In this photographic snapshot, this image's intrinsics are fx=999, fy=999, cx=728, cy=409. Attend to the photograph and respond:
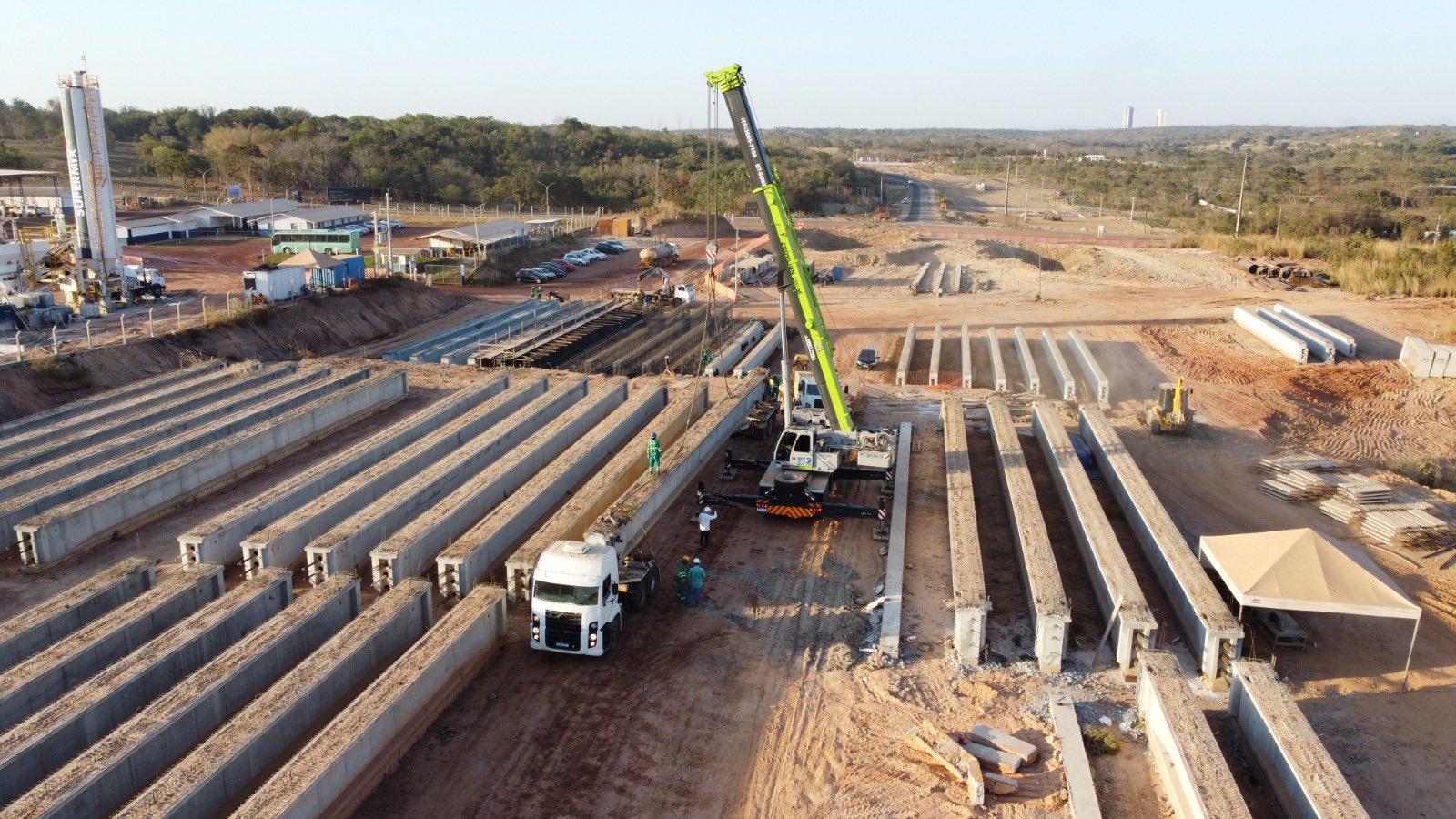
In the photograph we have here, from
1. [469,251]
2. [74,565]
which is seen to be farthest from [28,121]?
[74,565]

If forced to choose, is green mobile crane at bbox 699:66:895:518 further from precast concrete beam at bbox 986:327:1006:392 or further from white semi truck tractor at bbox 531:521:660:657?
precast concrete beam at bbox 986:327:1006:392

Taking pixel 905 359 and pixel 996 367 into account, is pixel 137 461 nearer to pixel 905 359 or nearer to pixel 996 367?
pixel 905 359

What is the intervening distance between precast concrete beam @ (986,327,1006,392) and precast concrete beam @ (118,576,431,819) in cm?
2210

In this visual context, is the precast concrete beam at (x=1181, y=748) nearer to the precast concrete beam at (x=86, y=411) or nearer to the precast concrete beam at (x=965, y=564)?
the precast concrete beam at (x=965, y=564)

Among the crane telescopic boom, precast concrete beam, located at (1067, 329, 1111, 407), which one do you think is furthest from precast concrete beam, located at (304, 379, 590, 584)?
precast concrete beam, located at (1067, 329, 1111, 407)

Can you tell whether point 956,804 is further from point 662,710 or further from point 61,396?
point 61,396

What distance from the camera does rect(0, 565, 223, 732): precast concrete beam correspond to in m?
11.8

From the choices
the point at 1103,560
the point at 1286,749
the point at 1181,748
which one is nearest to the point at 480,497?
the point at 1103,560

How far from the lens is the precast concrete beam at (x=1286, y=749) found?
1052 centimetres

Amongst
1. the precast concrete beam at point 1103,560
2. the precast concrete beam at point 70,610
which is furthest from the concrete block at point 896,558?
the precast concrete beam at point 70,610

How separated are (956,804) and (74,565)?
50.9ft

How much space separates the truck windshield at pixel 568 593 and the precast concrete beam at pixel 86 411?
1444cm

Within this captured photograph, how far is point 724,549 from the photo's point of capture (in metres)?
18.9

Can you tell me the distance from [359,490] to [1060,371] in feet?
74.2
